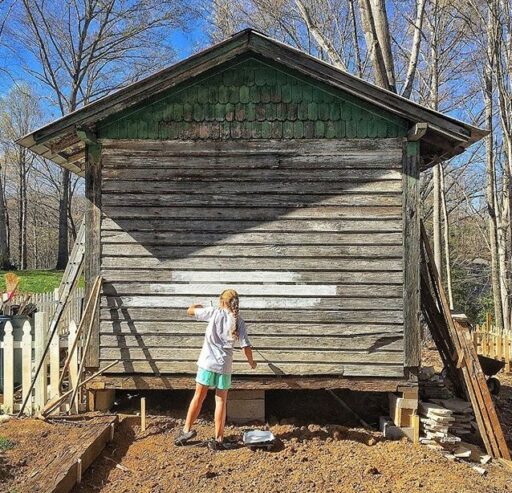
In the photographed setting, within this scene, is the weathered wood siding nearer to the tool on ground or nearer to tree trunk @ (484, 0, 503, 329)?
the tool on ground

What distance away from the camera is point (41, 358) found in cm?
688

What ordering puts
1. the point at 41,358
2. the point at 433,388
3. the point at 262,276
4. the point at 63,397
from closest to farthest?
the point at 63,397 < the point at 41,358 < the point at 262,276 < the point at 433,388

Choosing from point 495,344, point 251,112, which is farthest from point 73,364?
point 495,344

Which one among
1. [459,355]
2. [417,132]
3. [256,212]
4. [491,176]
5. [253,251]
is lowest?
[459,355]

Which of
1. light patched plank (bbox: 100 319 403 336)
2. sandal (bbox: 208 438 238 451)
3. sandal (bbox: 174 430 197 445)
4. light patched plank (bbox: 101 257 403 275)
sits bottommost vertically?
sandal (bbox: 208 438 238 451)

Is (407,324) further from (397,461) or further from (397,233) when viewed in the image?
(397,461)

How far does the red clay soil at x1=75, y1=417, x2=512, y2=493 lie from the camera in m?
5.15

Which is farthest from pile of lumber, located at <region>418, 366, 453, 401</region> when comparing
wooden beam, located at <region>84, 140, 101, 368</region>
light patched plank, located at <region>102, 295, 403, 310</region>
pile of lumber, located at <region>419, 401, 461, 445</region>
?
wooden beam, located at <region>84, 140, 101, 368</region>

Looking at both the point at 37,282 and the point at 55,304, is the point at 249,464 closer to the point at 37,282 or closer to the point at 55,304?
the point at 55,304

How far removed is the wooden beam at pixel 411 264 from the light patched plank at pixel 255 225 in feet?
0.62

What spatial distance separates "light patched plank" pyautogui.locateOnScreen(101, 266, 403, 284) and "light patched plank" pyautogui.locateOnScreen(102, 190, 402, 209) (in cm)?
92

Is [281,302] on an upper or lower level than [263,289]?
lower

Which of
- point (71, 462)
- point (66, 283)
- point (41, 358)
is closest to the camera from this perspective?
point (71, 462)

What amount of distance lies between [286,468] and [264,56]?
16.7 ft
